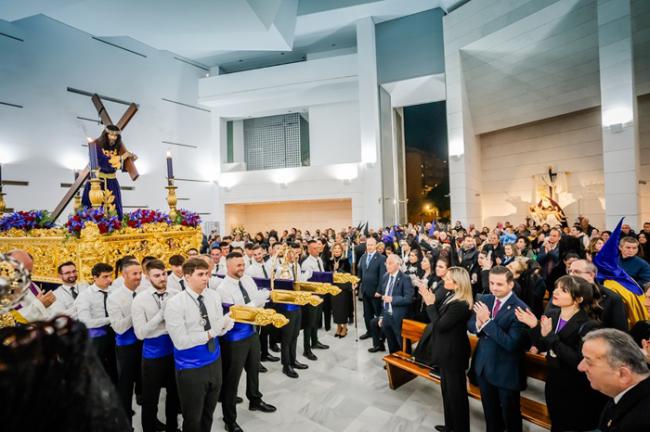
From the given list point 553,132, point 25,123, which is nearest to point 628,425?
point 25,123

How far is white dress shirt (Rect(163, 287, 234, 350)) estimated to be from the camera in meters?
2.98

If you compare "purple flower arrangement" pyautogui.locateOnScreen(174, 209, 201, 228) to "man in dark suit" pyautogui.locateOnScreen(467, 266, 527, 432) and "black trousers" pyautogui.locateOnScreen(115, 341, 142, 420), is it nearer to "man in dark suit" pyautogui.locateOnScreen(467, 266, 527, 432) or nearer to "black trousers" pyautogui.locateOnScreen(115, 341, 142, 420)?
"black trousers" pyautogui.locateOnScreen(115, 341, 142, 420)

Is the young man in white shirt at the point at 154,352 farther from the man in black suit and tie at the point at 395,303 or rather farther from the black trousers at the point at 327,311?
the black trousers at the point at 327,311

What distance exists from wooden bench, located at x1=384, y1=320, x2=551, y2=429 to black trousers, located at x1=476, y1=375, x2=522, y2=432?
0.89ft

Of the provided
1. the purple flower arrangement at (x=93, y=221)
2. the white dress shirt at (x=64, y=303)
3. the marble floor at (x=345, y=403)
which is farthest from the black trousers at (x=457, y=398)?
the purple flower arrangement at (x=93, y=221)

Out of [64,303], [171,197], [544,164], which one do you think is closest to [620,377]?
[64,303]

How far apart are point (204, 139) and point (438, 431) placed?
56.5 feet

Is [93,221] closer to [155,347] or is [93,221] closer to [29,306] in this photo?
[29,306]

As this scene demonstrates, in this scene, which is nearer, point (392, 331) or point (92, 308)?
point (92, 308)

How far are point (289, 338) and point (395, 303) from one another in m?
1.69

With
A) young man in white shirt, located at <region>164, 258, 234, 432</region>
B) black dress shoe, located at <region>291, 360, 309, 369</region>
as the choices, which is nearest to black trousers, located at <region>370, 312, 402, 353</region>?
black dress shoe, located at <region>291, 360, 309, 369</region>

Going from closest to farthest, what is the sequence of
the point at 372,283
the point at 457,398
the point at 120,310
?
the point at 457,398 < the point at 120,310 < the point at 372,283

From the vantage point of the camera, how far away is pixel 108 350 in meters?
4.04

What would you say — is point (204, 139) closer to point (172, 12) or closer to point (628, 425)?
point (172, 12)
